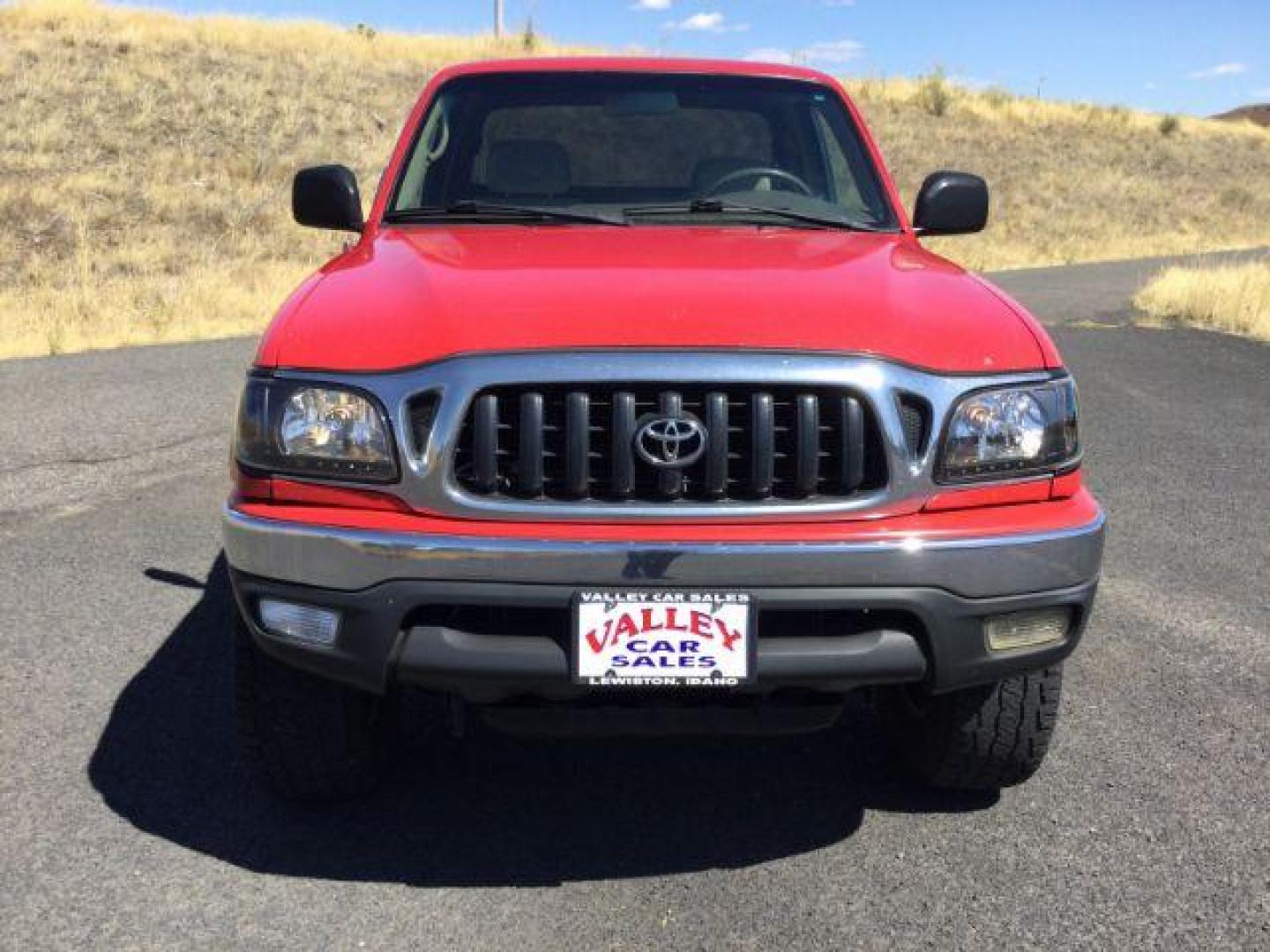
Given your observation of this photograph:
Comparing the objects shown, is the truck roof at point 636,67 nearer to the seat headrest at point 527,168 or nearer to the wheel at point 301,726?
the seat headrest at point 527,168

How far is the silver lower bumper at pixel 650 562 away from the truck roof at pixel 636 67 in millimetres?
2324

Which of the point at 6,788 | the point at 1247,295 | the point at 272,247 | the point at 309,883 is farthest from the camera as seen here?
the point at 272,247

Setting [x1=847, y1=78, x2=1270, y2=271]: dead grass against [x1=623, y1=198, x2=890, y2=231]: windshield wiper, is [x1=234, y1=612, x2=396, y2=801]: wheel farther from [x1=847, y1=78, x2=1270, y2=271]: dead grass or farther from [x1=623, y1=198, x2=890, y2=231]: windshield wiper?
[x1=847, y1=78, x2=1270, y2=271]: dead grass

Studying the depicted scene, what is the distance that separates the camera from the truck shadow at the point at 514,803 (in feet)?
9.18

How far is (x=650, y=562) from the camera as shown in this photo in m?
2.34

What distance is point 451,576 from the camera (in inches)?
92.3

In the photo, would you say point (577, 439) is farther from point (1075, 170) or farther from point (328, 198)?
point (1075, 170)

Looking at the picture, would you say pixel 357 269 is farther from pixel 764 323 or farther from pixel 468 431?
pixel 764 323

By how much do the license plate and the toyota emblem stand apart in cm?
25

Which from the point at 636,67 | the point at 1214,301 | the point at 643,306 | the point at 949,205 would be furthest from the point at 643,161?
the point at 1214,301

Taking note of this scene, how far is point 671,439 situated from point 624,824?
1.03 metres

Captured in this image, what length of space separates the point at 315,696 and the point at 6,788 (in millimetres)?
891

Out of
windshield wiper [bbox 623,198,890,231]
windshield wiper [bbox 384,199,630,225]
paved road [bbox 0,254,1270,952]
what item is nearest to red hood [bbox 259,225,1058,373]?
windshield wiper [bbox 384,199,630,225]

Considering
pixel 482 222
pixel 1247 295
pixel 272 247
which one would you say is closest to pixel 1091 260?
pixel 1247 295
